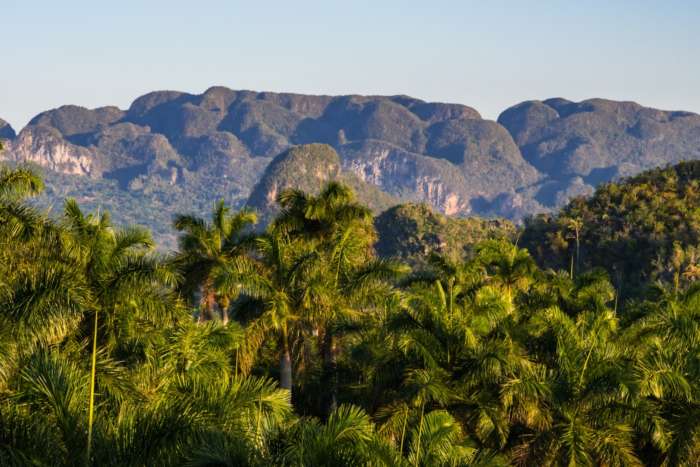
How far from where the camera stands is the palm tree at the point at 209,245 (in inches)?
1087

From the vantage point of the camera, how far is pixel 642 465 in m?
18.2

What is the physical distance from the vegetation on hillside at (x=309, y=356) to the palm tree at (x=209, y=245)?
7cm

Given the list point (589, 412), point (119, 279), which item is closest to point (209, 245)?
point (119, 279)

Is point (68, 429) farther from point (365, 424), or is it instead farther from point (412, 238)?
point (412, 238)

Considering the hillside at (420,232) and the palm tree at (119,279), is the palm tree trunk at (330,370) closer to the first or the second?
the palm tree at (119,279)

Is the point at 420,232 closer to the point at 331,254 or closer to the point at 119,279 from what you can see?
the point at 331,254

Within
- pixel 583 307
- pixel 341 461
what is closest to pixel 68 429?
pixel 341 461

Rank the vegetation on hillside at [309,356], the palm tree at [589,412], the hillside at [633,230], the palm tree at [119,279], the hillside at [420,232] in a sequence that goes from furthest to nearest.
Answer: the hillside at [420,232], the hillside at [633,230], the palm tree at [589,412], the palm tree at [119,279], the vegetation on hillside at [309,356]

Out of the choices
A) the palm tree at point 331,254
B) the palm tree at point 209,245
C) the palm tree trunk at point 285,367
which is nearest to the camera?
the palm tree at point 331,254

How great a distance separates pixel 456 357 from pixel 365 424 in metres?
10.1

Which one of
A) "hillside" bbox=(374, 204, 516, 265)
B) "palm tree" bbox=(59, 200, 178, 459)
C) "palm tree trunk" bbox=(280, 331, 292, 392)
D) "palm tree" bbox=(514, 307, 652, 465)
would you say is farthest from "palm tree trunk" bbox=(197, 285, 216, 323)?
"hillside" bbox=(374, 204, 516, 265)

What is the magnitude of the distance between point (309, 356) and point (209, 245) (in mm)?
5697

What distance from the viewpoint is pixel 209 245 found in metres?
27.8

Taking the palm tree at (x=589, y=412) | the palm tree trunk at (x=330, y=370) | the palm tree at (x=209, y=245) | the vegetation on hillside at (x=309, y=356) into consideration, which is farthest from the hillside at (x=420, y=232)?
the palm tree at (x=589, y=412)
